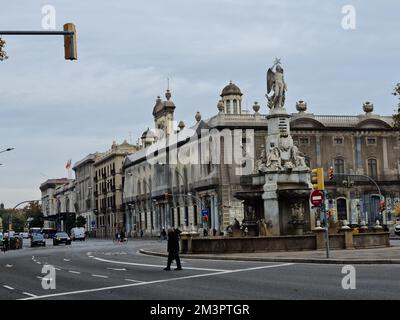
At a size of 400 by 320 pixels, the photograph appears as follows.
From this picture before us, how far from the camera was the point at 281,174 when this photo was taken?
39.0 meters

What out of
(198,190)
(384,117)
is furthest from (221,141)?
(384,117)

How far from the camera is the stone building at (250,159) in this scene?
78000 mm

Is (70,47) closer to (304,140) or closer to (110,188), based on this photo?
(304,140)

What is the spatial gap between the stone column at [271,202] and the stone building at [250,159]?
34098 mm

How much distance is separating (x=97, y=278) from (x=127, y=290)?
15.2 ft

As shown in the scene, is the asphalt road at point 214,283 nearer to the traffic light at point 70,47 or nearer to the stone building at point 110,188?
the traffic light at point 70,47

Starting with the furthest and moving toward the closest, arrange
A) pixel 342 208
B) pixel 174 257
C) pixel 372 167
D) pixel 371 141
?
pixel 371 141 < pixel 372 167 < pixel 342 208 < pixel 174 257

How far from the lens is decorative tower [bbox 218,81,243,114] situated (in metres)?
87.4

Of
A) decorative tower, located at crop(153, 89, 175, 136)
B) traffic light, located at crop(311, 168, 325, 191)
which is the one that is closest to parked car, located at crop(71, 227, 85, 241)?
decorative tower, located at crop(153, 89, 175, 136)

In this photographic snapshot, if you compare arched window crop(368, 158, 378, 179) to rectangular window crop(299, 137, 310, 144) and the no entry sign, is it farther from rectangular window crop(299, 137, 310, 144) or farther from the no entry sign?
the no entry sign

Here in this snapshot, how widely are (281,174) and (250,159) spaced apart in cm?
3912

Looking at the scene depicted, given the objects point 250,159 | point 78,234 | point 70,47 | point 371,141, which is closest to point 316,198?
point 70,47

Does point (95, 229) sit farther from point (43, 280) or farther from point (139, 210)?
point (43, 280)

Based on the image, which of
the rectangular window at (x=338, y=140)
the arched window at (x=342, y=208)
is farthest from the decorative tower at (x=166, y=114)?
the arched window at (x=342, y=208)
